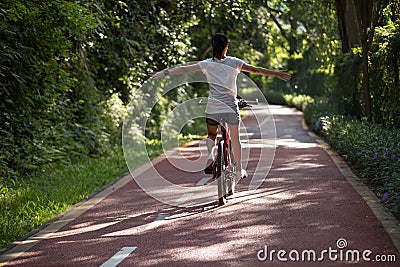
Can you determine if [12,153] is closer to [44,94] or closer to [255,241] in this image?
[44,94]

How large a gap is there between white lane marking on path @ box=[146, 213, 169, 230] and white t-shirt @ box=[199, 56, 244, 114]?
Answer: 1.61m

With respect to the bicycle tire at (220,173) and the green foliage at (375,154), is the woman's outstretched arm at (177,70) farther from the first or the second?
the green foliage at (375,154)

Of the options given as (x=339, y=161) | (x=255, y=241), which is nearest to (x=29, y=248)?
(x=255, y=241)

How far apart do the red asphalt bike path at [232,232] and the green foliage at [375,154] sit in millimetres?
385

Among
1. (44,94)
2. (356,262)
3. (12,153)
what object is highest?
(44,94)

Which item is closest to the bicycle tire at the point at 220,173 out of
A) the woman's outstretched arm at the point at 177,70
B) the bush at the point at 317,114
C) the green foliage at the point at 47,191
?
the woman's outstretched arm at the point at 177,70

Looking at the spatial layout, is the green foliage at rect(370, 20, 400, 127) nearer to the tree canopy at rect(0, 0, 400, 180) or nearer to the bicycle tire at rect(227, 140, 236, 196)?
the tree canopy at rect(0, 0, 400, 180)

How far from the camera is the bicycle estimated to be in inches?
392

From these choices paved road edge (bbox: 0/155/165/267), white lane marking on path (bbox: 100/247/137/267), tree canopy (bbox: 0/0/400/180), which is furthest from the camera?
tree canopy (bbox: 0/0/400/180)

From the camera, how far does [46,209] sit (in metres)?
10.4

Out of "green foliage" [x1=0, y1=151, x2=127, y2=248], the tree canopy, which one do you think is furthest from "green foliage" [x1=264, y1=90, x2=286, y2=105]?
"green foliage" [x1=0, y1=151, x2=127, y2=248]

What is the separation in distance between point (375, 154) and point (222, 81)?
10.7 feet

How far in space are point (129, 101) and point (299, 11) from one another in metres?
14.9

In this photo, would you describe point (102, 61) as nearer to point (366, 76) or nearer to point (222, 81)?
point (366, 76)
